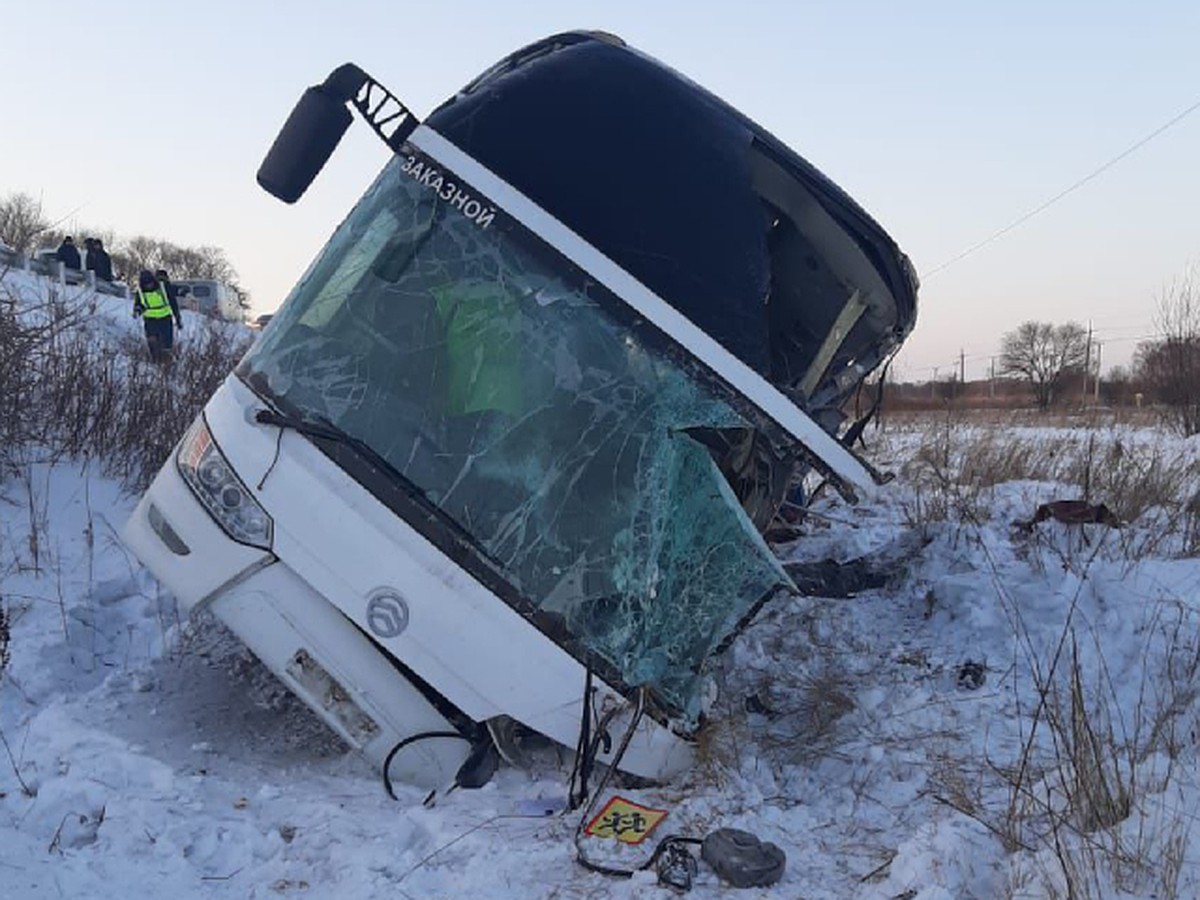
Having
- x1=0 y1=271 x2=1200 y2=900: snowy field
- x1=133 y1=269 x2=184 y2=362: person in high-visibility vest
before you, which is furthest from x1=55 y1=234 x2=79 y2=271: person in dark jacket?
x1=0 y1=271 x2=1200 y2=900: snowy field

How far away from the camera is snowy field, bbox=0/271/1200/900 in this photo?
2561mm

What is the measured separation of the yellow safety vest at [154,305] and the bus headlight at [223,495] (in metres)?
10.9

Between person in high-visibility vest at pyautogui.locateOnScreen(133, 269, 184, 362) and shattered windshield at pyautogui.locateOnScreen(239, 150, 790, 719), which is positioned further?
person in high-visibility vest at pyautogui.locateOnScreen(133, 269, 184, 362)

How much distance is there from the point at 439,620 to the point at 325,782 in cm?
73

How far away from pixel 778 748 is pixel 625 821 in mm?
863

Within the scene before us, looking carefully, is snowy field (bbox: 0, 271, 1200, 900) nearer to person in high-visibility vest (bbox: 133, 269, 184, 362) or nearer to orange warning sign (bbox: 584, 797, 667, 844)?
orange warning sign (bbox: 584, 797, 667, 844)

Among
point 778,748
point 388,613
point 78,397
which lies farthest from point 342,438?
point 78,397

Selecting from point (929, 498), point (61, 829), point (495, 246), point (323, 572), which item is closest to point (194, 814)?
point (61, 829)

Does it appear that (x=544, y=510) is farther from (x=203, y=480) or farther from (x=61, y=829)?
(x=61, y=829)

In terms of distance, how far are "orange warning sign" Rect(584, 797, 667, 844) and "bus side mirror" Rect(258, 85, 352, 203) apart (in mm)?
2350

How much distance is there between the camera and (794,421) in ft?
10.6

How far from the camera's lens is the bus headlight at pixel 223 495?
327 cm

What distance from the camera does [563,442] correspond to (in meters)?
3.31

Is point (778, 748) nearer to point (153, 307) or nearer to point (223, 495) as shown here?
point (223, 495)
